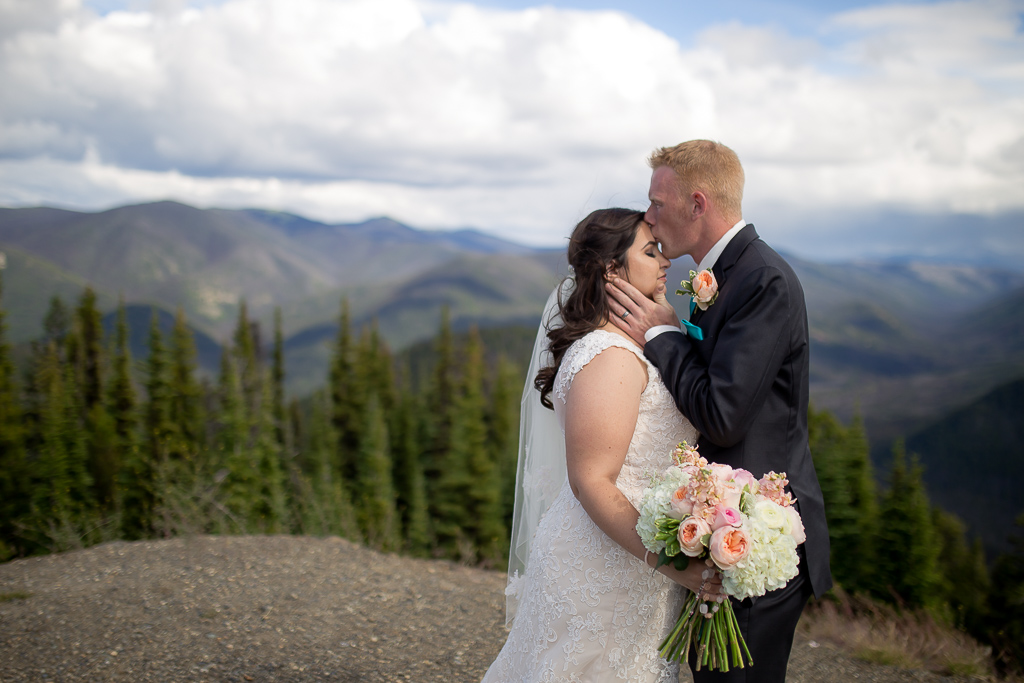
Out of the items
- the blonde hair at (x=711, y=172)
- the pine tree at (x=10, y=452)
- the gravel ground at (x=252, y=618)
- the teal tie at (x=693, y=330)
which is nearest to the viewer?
the teal tie at (x=693, y=330)

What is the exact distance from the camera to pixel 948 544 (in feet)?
192

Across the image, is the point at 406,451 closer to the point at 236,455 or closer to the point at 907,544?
Result: the point at 236,455

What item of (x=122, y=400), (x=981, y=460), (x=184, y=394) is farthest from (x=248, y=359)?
(x=981, y=460)

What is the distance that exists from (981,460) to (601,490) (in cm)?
21149

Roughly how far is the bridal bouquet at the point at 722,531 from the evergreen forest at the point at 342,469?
9.68 metres

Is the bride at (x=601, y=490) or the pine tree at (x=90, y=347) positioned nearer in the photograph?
the bride at (x=601, y=490)

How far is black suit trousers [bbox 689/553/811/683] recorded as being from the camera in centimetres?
323

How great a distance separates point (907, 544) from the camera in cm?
3027

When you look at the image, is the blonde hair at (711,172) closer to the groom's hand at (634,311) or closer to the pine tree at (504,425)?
the groom's hand at (634,311)

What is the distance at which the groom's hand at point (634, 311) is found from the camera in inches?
140

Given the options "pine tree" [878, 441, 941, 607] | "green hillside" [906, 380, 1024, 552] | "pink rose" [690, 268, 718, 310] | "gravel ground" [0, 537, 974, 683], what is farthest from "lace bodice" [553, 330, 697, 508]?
"green hillside" [906, 380, 1024, 552]

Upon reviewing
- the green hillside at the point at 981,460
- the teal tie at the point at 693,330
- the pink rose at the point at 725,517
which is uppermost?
the teal tie at the point at 693,330

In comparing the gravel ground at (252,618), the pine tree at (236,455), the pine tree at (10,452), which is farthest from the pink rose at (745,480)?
the pine tree at (10,452)

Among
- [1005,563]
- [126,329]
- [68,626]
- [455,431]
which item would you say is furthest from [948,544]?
[126,329]
